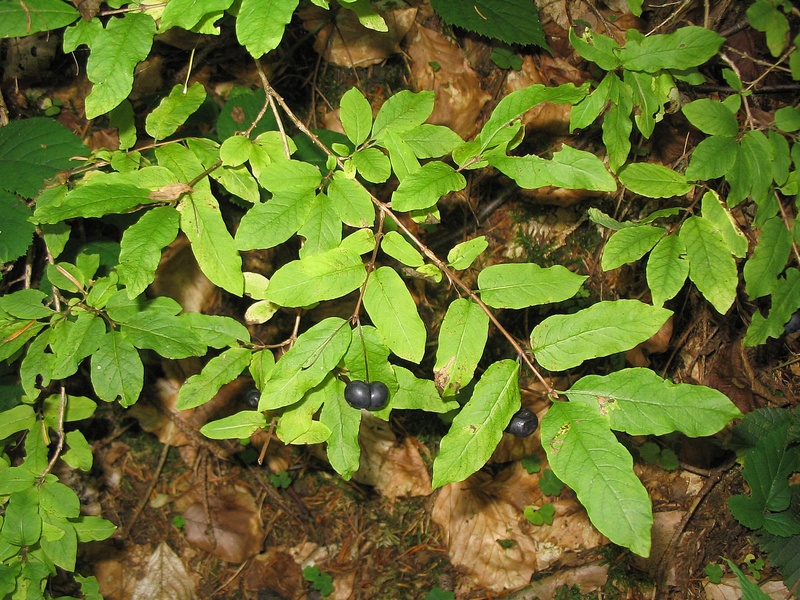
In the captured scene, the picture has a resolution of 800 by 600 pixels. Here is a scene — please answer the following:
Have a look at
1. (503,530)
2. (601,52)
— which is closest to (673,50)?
(601,52)

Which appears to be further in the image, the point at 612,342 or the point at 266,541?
the point at 266,541

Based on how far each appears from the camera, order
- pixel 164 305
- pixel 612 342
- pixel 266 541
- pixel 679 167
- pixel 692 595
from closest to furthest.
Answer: pixel 612 342
pixel 164 305
pixel 679 167
pixel 692 595
pixel 266 541

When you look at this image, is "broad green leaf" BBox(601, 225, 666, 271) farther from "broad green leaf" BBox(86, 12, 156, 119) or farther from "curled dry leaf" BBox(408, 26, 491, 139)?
"curled dry leaf" BBox(408, 26, 491, 139)

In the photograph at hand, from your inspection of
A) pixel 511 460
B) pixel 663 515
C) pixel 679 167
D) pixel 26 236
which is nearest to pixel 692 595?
pixel 663 515

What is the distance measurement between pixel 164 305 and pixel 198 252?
1.11 ft

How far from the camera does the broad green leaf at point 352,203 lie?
61.3 inches

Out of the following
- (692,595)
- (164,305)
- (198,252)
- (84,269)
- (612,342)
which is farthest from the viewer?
(692,595)

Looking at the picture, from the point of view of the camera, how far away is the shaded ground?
10.7ft

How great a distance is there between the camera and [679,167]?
302 cm

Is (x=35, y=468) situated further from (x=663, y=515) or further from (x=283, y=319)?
(x=663, y=515)

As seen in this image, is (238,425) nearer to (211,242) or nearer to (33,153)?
(211,242)

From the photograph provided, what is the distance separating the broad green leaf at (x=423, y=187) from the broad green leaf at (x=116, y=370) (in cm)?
99

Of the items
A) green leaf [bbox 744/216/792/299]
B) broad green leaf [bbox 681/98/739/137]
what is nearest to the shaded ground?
green leaf [bbox 744/216/792/299]

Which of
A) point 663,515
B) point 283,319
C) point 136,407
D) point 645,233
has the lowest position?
point 663,515
